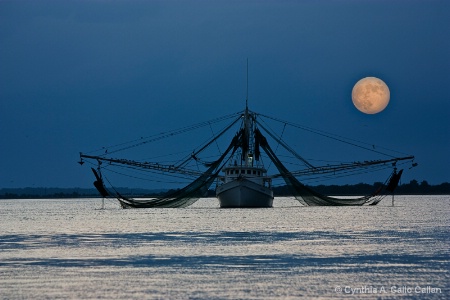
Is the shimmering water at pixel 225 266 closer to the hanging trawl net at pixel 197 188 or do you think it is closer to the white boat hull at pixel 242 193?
the hanging trawl net at pixel 197 188

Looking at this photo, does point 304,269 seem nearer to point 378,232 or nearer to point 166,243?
point 166,243

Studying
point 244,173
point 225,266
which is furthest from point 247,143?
point 225,266

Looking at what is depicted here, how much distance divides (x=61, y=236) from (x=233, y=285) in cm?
2595

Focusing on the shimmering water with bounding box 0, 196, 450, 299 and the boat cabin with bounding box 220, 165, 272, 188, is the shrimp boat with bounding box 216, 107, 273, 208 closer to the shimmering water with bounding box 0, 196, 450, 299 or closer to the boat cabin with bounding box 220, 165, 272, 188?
the boat cabin with bounding box 220, 165, 272, 188

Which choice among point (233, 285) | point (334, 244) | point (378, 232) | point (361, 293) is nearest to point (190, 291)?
point (233, 285)

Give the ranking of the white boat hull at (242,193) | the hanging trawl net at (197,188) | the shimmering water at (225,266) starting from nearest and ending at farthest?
1. the shimmering water at (225,266)
2. the hanging trawl net at (197,188)
3. the white boat hull at (242,193)

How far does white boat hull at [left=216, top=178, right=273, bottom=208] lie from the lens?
86.2 meters

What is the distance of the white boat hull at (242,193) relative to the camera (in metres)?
86.2

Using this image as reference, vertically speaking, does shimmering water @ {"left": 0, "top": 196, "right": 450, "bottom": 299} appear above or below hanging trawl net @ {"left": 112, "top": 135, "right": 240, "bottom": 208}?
below

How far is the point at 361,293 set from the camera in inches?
987

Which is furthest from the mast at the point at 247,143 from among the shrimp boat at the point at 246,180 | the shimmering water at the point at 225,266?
the shimmering water at the point at 225,266

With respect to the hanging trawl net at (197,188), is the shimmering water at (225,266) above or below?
below

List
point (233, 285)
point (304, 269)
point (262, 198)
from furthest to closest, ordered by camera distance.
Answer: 1. point (262, 198)
2. point (304, 269)
3. point (233, 285)

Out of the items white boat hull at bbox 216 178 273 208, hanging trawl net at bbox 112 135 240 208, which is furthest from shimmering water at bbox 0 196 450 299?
white boat hull at bbox 216 178 273 208
